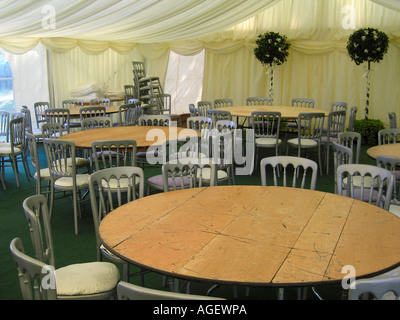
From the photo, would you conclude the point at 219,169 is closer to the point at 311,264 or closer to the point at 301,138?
the point at 301,138

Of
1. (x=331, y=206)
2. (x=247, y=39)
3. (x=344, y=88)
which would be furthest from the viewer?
(x=247, y=39)

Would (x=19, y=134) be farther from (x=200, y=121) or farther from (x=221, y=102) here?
(x=221, y=102)

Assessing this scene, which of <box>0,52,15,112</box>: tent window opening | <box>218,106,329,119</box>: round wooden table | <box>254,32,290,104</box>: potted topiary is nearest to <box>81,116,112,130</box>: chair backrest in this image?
<box>218,106,329,119</box>: round wooden table

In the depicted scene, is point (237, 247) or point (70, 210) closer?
point (237, 247)

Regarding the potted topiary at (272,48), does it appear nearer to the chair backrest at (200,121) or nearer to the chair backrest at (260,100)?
the chair backrest at (260,100)

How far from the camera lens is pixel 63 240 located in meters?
3.97

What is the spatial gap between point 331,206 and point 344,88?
7.36m

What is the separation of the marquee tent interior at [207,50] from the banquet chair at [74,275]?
14.5 feet

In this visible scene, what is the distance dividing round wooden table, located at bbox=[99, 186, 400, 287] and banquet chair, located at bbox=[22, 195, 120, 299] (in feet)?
0.92

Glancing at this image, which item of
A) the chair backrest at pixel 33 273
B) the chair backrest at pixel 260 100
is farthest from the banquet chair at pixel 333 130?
the chair backrest at pixel 33 273

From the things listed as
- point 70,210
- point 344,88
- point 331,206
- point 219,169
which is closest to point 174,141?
point 219,169

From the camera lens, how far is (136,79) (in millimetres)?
10875

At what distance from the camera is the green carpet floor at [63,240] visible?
307 centimetres

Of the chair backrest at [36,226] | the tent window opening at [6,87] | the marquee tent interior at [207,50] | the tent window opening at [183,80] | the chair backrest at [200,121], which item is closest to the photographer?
the chair backrest at [36,226]
